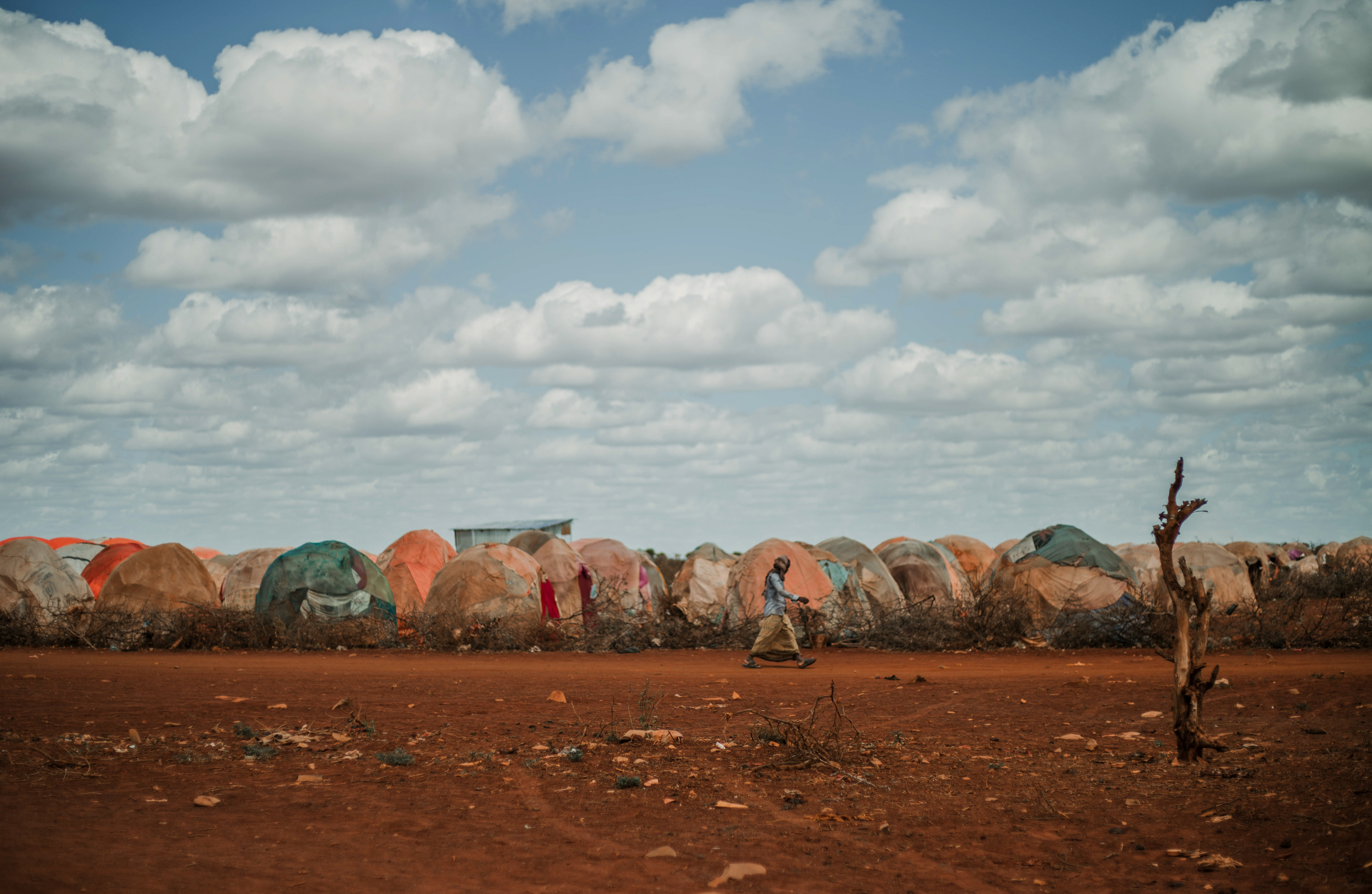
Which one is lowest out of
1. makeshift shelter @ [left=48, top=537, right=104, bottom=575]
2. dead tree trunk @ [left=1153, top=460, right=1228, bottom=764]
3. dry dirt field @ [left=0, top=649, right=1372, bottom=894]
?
dry dirt field @ [left=0, top=649, right=1372, bottom=894]

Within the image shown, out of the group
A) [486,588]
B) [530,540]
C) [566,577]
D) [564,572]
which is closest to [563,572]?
[564,572]

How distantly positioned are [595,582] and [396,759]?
16.1 metres

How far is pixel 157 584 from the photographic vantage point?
2175 cm

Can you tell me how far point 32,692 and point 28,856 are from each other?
7809 mm

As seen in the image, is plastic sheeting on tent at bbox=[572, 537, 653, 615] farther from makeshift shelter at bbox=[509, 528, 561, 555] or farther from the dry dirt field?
the dry dirt field

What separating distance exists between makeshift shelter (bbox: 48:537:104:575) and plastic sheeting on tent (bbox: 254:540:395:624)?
1483 centimetres

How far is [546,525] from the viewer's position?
43.4 meters

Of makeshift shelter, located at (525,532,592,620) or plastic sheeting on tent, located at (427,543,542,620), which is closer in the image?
plastic sheeting on tent, located at (427,543,542,620)

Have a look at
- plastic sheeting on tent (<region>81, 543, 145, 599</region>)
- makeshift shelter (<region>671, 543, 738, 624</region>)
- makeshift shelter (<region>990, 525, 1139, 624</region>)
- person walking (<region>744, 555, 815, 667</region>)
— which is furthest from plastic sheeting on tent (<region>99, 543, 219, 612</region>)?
makeshift shelter (<region>990, 525, 1139, 624</region>)

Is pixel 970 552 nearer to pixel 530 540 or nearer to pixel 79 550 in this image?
pixel 530 540

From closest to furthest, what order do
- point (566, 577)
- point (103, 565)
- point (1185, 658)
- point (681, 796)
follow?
point (681, 796) < point (1185, 658) < point (566, 577) < point (103, 565)

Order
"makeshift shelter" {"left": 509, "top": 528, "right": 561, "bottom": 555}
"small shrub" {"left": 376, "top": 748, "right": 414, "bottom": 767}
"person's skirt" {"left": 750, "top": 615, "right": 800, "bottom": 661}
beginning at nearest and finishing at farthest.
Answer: "small shrub" {"left": 376, "top": 748, "right": 414, "bottom": 767}, "person's skirt" {"left": 750, "top": 615, "right": 800, "bottom": 661}, "makeshift shelter" {"left": 509, "top": 528, "right": 561, "bottom": 555}

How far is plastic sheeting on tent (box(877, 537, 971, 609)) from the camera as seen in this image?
2547cm

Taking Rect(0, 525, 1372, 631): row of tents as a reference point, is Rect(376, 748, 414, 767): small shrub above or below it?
below
